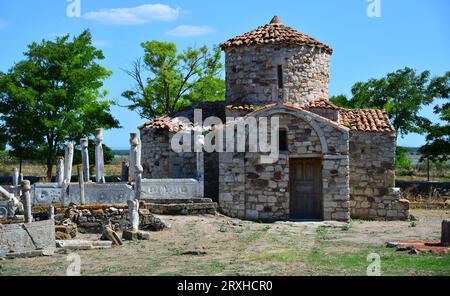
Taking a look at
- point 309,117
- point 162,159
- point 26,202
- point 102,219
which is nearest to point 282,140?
point 309,117

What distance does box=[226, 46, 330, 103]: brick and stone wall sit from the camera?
73.7ft

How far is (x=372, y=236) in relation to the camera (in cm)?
1697

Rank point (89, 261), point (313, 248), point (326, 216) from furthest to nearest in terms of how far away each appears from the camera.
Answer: point (326, 216), point (313, 248), point (89, 261)

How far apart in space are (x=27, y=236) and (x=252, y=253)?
5279mm

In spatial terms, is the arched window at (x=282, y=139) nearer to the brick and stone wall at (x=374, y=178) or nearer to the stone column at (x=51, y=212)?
the brick and stone wall at (x=374, y=178)

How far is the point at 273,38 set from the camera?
22.5m

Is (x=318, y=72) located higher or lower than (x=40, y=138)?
higher

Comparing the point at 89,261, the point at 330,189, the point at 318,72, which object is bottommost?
the point at 89,261

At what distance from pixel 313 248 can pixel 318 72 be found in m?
10.2

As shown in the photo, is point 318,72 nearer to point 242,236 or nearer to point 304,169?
point 304,169

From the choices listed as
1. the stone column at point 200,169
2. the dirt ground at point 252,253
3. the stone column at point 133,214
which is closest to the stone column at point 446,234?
the dirt ground at point 252,253

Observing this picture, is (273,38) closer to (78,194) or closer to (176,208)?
(176,208)

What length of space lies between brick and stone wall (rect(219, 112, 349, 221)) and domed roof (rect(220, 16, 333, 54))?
3.25m
